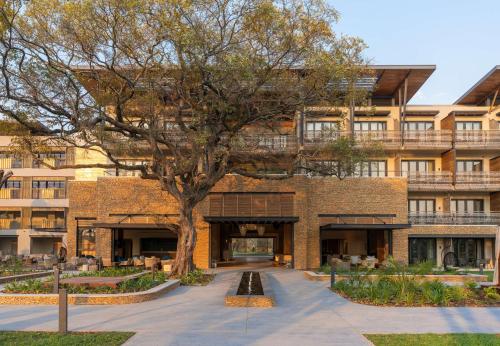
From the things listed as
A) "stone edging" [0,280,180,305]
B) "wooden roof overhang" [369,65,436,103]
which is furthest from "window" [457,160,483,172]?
"stone edging" [0,280,180,305]

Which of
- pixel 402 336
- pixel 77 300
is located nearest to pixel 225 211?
pixel 77 300

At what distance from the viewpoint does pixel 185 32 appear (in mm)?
17203

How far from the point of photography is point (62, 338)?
9.37 m

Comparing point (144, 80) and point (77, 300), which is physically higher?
point (144, 80)

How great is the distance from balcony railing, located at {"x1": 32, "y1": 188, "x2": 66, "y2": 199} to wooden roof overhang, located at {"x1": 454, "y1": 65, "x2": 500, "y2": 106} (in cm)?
3598

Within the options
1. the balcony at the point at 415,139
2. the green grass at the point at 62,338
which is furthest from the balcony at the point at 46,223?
the green grass at the point at 62,338

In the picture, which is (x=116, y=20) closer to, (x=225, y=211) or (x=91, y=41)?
(x=91, y=41)

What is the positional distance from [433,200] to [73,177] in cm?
3134

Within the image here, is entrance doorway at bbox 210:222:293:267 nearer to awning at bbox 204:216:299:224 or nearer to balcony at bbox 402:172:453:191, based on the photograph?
awning at bbox 204:216:299:224

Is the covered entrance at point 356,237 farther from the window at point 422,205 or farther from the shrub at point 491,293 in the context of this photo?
the shrub at point 491,293

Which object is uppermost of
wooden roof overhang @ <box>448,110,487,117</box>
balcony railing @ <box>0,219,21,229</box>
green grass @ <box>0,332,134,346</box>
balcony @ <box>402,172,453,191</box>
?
wooden roof overhang @ <box>448,110,487,117</box>

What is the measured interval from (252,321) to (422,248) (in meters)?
28.6

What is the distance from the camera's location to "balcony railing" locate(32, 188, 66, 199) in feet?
164

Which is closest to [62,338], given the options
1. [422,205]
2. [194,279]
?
[194,279]
